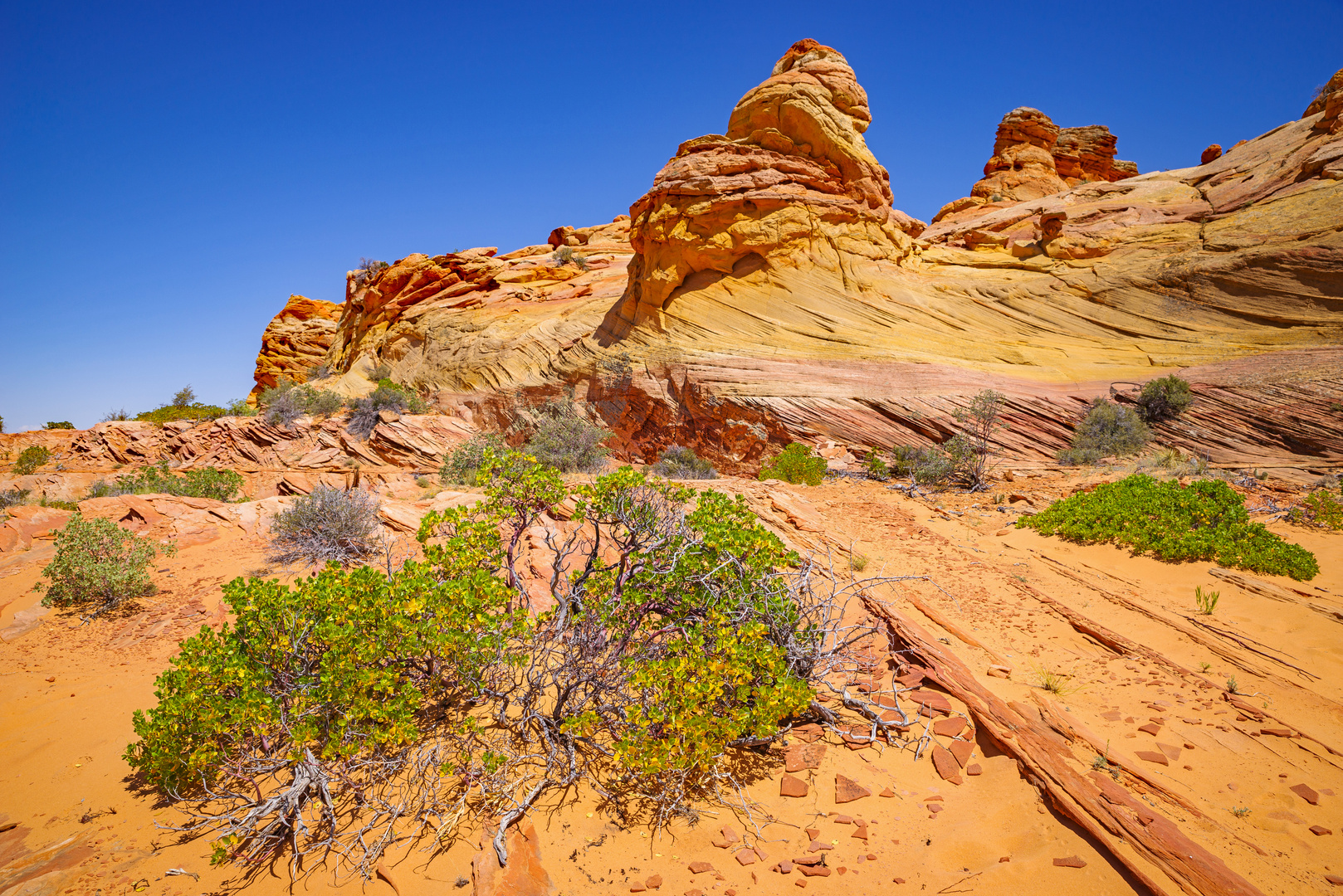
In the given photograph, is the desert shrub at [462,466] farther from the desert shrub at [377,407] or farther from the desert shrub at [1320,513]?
the desert shrub at [1320,513]

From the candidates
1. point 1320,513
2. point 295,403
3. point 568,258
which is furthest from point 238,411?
point 1320,513

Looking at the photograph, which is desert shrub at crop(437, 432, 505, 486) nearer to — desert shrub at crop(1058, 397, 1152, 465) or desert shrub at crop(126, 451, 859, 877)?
desert shrub at crop(126, 451, 859, 877)

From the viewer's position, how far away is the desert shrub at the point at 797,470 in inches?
500

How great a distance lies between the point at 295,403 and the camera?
78.0 ft

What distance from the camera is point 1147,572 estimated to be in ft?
22.4

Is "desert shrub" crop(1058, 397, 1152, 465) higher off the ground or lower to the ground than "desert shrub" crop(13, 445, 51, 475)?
lower

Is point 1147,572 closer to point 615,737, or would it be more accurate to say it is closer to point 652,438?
point 615,737

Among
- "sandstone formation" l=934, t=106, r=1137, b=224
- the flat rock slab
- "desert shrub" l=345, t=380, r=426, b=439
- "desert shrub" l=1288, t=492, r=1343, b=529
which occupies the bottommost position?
the flat rock slab

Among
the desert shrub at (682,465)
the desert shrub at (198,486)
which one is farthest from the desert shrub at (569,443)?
the desert shrub at (198,486)

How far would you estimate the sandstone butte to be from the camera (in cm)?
1471

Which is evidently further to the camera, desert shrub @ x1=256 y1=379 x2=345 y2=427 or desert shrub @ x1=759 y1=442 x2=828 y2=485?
desert shrub @ x1=256 y1=379 x2=345 y2=427

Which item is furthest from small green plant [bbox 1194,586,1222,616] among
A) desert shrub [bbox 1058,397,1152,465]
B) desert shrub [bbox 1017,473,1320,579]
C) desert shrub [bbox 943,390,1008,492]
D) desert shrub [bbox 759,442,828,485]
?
desert shrub [bbox 1058,397,1152,465]

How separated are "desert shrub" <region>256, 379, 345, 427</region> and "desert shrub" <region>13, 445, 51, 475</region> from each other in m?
6.24

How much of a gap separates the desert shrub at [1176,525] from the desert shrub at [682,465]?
8.60m
